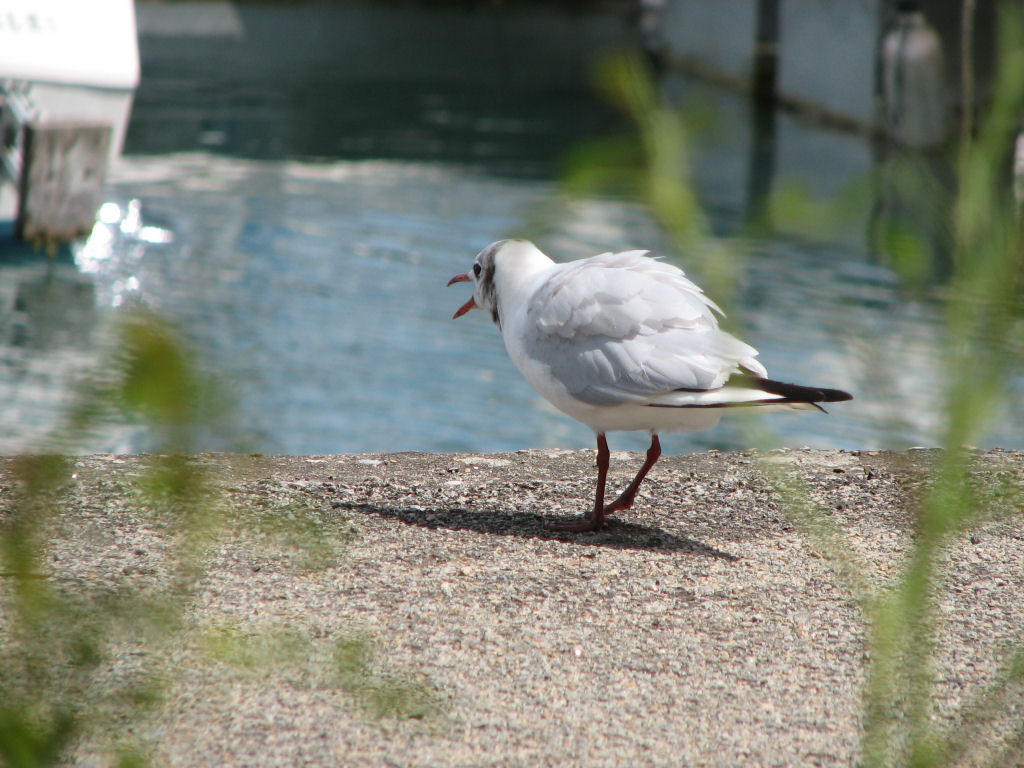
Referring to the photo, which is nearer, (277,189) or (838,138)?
(277,189)

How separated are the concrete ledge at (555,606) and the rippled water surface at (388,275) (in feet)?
1.17

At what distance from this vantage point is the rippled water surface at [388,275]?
2039 millimetres

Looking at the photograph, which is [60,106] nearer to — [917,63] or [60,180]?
[60,180]

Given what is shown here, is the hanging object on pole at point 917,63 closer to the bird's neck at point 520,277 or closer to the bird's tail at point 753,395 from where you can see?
the bird's neck at point 520,277

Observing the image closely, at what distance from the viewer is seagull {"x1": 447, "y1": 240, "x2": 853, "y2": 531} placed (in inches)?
125

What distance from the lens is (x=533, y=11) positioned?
41.6 m

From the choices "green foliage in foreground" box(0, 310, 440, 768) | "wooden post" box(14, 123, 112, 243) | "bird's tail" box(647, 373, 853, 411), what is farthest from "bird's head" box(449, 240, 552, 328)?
"wooden post" box(14, 123, 112, 243)

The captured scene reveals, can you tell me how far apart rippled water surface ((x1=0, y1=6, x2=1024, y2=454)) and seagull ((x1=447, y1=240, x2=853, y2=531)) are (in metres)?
0.40

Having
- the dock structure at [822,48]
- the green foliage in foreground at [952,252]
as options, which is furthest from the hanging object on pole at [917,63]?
the green foliage in foreground at [952,252]

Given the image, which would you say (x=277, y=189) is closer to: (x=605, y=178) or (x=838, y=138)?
(x=838, y=138)

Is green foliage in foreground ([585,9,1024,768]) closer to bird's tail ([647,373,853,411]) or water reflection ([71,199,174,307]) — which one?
bird's tail ([647,373,853,411])

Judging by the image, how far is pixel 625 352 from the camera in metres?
3.30

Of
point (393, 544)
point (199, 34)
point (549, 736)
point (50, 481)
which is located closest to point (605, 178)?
point (50, 481)

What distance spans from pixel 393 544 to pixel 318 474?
76cm
